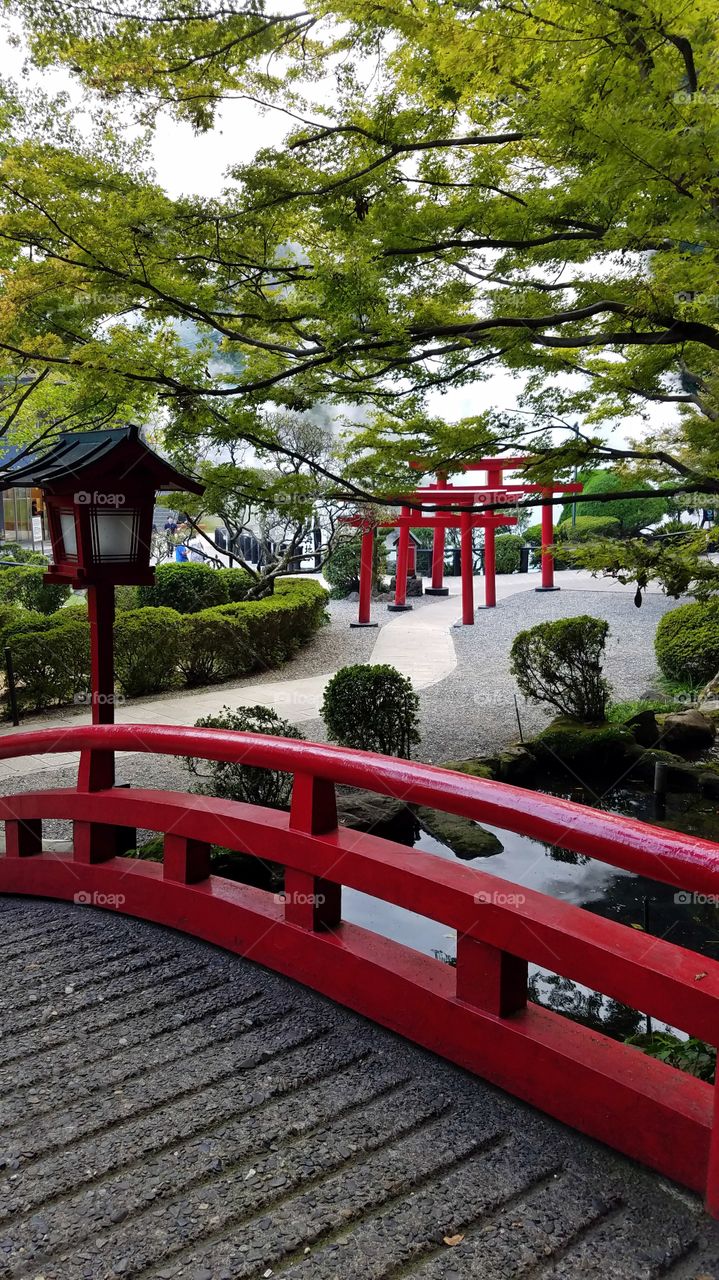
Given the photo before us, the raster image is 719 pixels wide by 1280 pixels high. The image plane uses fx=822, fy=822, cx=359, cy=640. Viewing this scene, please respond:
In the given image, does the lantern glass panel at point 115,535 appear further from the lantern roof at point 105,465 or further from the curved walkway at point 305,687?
the curved walkway at point 305,687

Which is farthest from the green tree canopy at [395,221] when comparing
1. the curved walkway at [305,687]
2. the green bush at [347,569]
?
the green bush at [347,569]

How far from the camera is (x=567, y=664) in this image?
925cm

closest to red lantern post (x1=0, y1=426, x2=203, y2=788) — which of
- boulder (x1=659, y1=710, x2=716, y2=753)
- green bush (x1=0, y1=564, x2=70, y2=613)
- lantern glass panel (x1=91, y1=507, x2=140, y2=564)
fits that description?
lantern glass panel (x1=91, y1=507, x2=140, y2=564)

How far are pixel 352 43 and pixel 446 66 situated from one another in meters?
1.47

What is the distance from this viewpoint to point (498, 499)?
15.8 meters

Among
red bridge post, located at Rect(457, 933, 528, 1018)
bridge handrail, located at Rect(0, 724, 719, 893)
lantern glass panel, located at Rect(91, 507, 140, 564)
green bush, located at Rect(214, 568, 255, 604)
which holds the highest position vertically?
lantern glass panel, located at Rect(91, 507, 140, 564)

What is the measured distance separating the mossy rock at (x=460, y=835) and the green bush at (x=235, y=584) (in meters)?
10.0

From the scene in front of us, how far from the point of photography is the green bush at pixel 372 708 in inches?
314

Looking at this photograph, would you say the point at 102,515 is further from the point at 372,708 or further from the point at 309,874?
the point at 372,708

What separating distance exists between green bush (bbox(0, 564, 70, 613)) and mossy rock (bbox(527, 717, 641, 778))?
1062cm

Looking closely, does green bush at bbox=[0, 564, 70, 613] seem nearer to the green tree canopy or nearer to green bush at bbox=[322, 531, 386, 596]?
green bush at bbox=[322, 531, 386, 596]

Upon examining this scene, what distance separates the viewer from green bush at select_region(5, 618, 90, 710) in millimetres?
10438


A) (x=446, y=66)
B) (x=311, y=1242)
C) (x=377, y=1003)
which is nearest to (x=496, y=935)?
(x=377, y=1003)

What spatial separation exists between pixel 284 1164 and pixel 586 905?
13.5 feet
